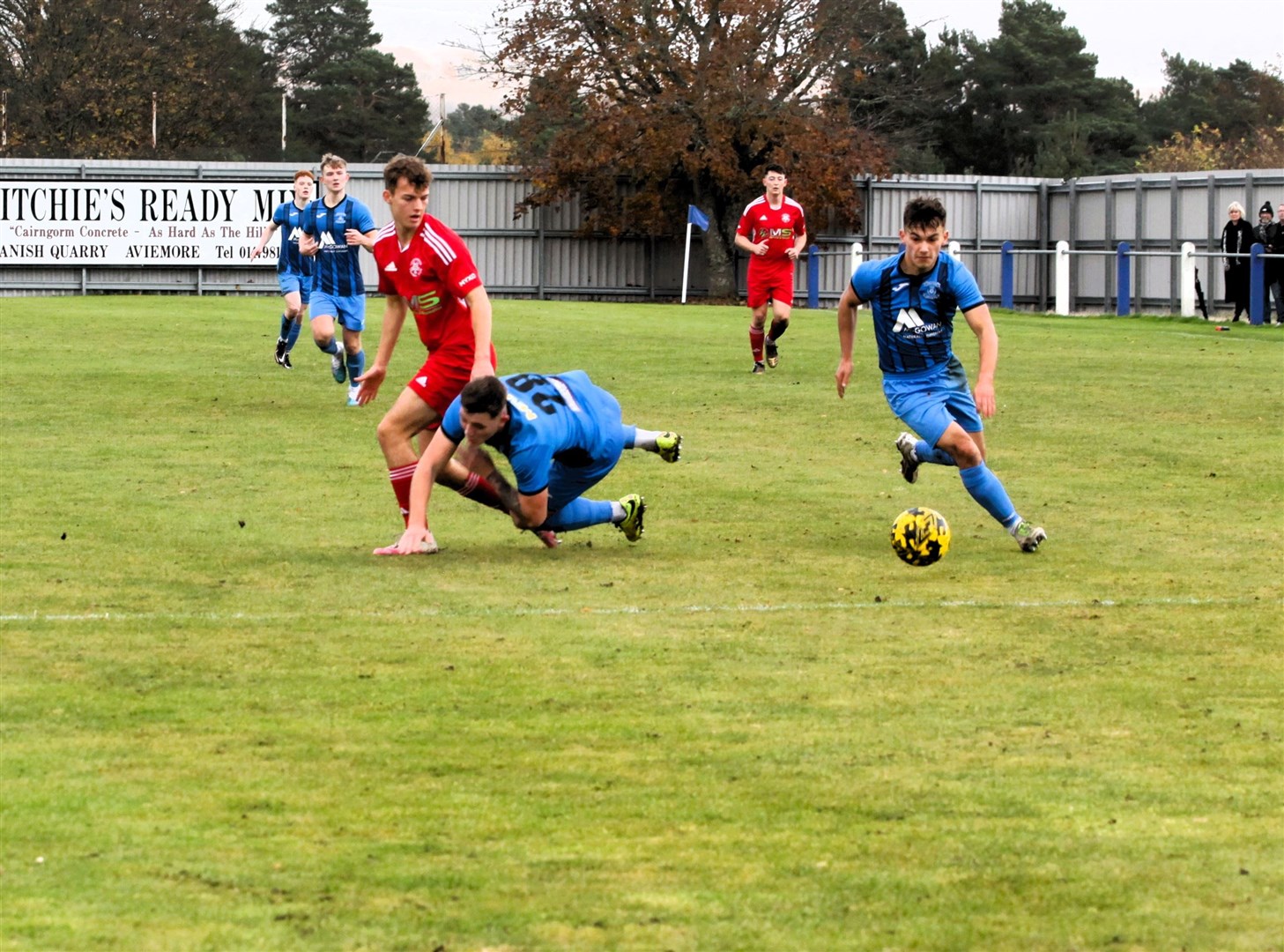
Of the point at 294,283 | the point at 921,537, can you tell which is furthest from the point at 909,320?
the point at 294,283

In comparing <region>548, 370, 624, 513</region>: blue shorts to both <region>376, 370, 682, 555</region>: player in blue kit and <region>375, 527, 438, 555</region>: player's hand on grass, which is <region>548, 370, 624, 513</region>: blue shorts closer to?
<region>376, 370, 682, 555</region>: player in blue kit

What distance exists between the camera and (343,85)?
318ft

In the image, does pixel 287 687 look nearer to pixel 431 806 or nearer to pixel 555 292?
pixel 431 806

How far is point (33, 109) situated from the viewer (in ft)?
204

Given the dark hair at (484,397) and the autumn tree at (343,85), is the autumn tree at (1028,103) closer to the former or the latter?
the autumn tree at (343,85)

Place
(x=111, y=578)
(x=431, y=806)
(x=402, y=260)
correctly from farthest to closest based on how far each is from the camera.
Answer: (x=402, y=260)
(x=111, y=578)
(x=431, y=806)

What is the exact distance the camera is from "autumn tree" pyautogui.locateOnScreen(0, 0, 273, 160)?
62.3m

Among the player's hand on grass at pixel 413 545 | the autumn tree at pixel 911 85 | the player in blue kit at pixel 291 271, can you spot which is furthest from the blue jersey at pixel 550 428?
the autumn tree at pixel 911 85

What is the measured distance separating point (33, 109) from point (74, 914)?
6108 cm

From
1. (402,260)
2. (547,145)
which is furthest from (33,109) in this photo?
(402,260)

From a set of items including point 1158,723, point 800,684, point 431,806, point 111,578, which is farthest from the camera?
point 111,578

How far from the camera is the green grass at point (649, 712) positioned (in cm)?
506

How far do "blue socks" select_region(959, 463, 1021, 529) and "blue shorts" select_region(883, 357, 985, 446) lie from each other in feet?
0.88

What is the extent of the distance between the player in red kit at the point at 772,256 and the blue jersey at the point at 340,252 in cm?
452
